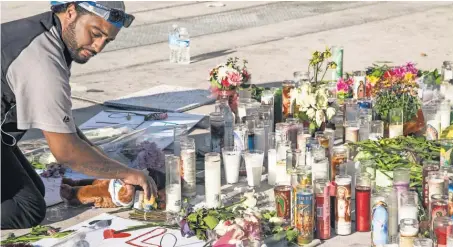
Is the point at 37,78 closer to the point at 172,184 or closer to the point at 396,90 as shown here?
the point at 172,184

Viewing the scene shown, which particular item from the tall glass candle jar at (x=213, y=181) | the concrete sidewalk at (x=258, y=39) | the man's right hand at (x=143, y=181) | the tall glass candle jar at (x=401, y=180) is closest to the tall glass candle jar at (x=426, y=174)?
the tall glass candle jar at (x=401, y=180)

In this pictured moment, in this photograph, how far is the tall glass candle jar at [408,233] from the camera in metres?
5.52

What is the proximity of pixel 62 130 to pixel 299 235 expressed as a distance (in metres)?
1.59

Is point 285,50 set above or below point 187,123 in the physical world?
above

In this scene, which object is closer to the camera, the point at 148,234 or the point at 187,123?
the point at 148,234

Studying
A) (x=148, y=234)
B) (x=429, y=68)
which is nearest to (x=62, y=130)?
(x=148, y=234)

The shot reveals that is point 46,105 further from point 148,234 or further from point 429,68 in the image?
point 429,68

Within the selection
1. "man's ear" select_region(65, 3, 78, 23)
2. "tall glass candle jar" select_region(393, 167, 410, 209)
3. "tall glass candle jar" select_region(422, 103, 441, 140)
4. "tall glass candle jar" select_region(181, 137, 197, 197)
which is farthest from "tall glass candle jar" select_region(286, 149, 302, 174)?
"man's ear" select_region(65, 3, 78, 23)

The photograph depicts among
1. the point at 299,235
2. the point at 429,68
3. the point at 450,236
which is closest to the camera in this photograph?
the point at 450,236

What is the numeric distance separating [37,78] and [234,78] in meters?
2.66

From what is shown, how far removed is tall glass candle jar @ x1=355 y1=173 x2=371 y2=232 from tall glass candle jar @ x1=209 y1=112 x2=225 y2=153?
1631 millimetres

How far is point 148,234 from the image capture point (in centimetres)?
611

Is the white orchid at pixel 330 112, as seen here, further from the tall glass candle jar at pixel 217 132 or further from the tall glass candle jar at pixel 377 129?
the tall glass candle jar at pixel 217 132

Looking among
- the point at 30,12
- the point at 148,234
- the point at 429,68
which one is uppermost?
the point at 30,12
